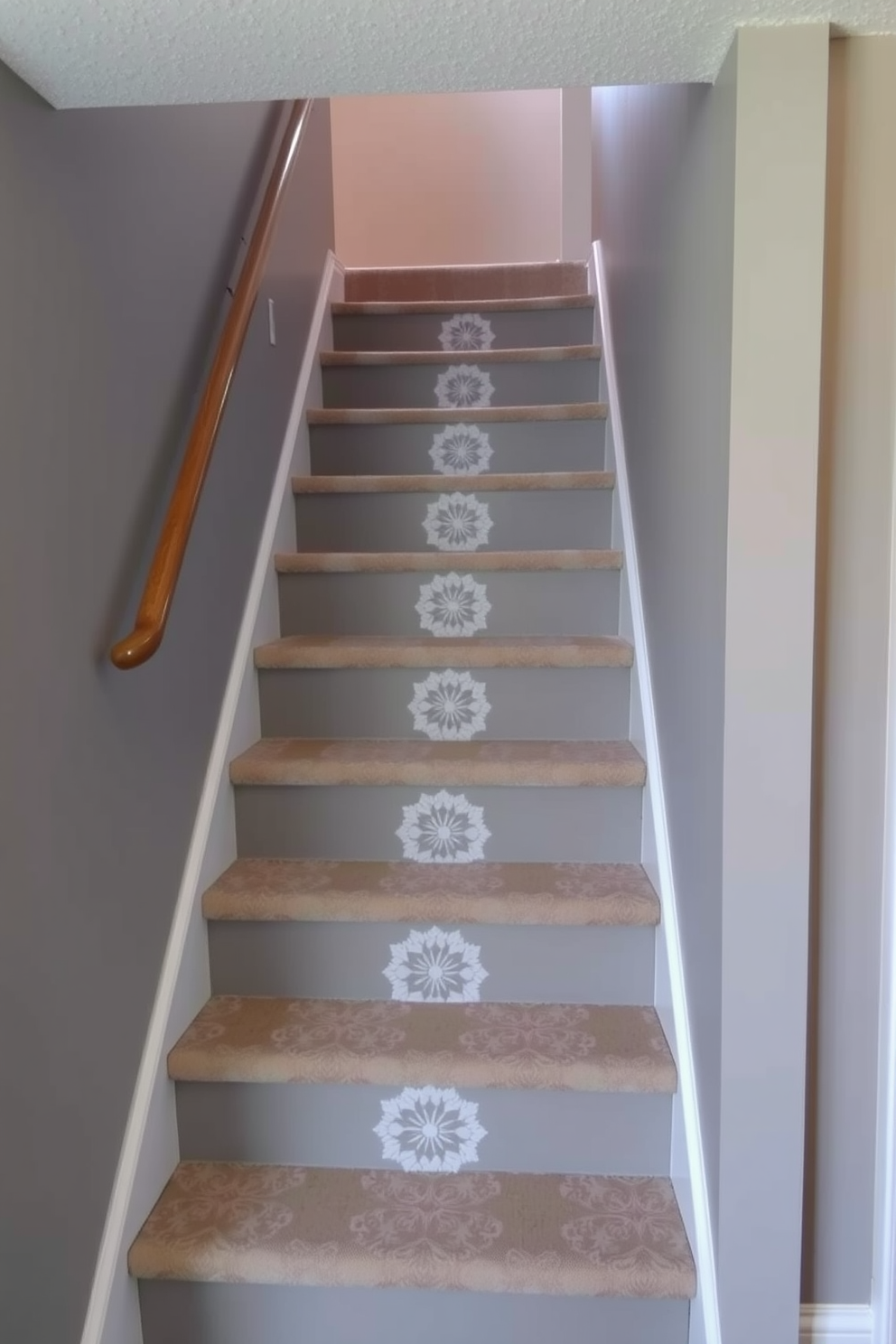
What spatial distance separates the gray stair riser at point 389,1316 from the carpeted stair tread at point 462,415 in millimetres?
1940

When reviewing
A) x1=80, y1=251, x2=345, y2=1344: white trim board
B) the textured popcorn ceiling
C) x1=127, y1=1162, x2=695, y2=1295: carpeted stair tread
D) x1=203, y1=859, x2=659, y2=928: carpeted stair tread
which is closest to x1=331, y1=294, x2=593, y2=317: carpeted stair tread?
x1=80, y1=251, x2=345, y2=1344: white trim board

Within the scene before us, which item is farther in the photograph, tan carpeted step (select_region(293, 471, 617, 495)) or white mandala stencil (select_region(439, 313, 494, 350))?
white mandala stencil (select_region(439, 313, 494, 350))

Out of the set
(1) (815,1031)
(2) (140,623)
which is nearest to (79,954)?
(2) (140,623)

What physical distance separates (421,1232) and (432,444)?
72.4 inches

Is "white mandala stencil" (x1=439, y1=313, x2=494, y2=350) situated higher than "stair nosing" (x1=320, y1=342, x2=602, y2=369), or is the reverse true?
"white mandala stencil" (x1=439, y1=313, x2=494, y2=350)

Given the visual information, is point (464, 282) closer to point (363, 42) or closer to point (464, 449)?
point (464, 449)

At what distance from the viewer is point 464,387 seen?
2625 millimetres

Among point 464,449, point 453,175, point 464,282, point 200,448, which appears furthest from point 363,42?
point 453,175

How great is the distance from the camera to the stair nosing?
2.56m

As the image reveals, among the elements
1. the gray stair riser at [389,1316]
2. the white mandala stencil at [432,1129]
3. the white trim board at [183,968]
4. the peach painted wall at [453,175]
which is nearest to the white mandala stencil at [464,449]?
the white trim board at [183,968]

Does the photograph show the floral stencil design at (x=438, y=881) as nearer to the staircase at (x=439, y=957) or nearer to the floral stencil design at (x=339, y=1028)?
the staircase at (x=439, y=957)

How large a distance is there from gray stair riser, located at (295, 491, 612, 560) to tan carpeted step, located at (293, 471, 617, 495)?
0.05 ft

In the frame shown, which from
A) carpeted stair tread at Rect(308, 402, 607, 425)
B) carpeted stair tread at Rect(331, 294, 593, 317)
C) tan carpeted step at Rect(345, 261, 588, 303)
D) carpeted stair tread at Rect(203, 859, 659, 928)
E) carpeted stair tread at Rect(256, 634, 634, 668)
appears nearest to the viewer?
carpeted stair tread at Rect(203, 859, 659, 928)

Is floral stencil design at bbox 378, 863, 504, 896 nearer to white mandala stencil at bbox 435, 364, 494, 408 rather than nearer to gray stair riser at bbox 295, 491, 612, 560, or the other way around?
gray stair riser at bbox 295, 491, 612, 560
